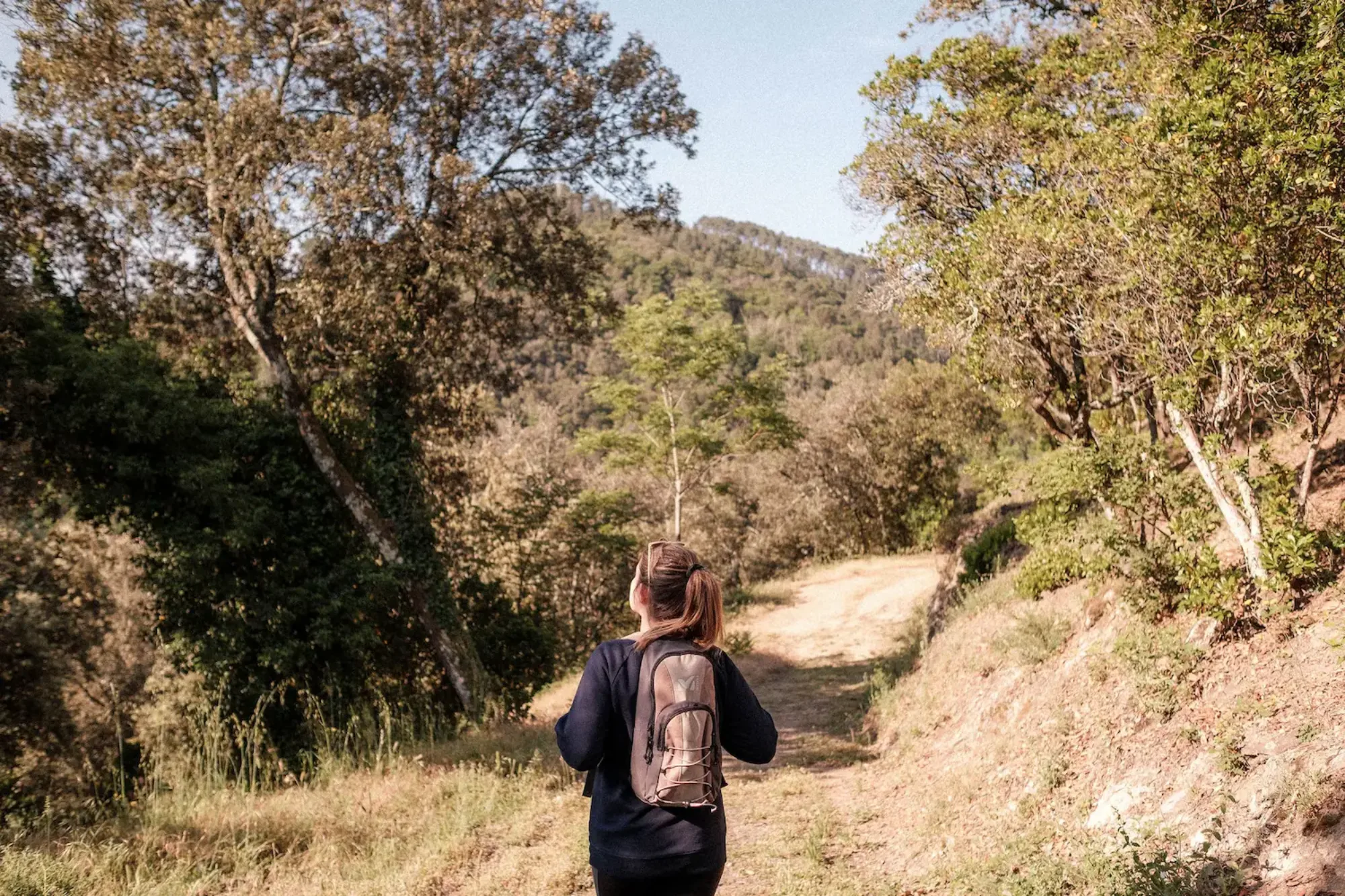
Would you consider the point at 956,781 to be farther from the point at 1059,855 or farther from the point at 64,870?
the point at 64,870

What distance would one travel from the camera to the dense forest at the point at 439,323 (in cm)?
546

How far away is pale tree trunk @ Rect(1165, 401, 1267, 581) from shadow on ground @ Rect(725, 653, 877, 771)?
444cm

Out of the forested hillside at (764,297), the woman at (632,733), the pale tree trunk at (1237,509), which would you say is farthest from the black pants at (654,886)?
the forested hillside at (764,297)

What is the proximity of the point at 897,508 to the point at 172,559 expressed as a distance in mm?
28147

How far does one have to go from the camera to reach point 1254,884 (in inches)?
141

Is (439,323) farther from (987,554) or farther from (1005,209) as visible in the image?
(987,554)

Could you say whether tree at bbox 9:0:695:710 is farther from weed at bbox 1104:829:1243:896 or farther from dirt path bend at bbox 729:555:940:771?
weed at bbox 1104:829:1243:896

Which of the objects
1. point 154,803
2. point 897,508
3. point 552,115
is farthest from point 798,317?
point 154,803

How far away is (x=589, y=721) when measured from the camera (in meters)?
2.55

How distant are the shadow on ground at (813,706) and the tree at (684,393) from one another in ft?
24.6

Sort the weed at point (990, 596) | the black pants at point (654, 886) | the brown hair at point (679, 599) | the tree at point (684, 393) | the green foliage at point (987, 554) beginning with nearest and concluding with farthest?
the black pants at point (654, 886), the brown hair at point (679, 599), the weed at point (990, 596), the green foliage at point (987, 554), the tree at point (684, 393)

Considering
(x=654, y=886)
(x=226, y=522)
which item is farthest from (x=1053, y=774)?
(x=226, y=522)

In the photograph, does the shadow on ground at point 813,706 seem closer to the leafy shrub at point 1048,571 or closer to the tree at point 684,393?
the leafy shrub at point 1048,571

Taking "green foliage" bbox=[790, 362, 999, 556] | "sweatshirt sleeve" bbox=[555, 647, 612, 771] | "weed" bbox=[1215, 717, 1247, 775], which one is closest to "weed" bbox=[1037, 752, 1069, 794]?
"weed" bbox=[1215, 717, 1247, 775]
